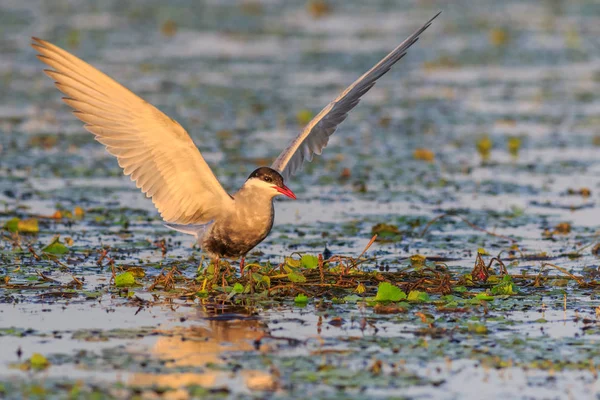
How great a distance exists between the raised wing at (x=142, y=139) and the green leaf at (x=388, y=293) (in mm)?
1309

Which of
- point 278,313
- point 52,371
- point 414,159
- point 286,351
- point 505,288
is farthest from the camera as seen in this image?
point 414,159

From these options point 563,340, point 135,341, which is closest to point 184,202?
point 135,341

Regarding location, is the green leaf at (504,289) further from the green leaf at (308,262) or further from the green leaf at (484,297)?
the green leaf at (308,262)

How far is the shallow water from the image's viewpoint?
6.20m

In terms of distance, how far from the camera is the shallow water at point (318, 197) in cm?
620

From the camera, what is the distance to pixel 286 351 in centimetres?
649

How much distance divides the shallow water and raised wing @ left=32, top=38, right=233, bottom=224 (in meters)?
0.72

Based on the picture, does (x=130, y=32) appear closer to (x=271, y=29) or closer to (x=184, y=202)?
(x=271, y=29)

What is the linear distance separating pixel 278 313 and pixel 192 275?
135 cm

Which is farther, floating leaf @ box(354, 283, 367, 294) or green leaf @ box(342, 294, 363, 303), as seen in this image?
floating leaf @ box(354, 283, 367, 294)

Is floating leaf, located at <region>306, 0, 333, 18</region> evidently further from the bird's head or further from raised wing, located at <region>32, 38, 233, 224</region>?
the bird's head

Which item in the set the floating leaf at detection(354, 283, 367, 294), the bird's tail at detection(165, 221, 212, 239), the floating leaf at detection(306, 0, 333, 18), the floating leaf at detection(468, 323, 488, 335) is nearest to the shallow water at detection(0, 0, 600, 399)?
the floating leaf at detection(468, 323, 488, 335)

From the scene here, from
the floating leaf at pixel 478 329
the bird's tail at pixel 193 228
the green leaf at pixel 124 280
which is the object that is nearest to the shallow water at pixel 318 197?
the floating leaf at pixel 478 329

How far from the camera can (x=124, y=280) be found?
26.5 ft
